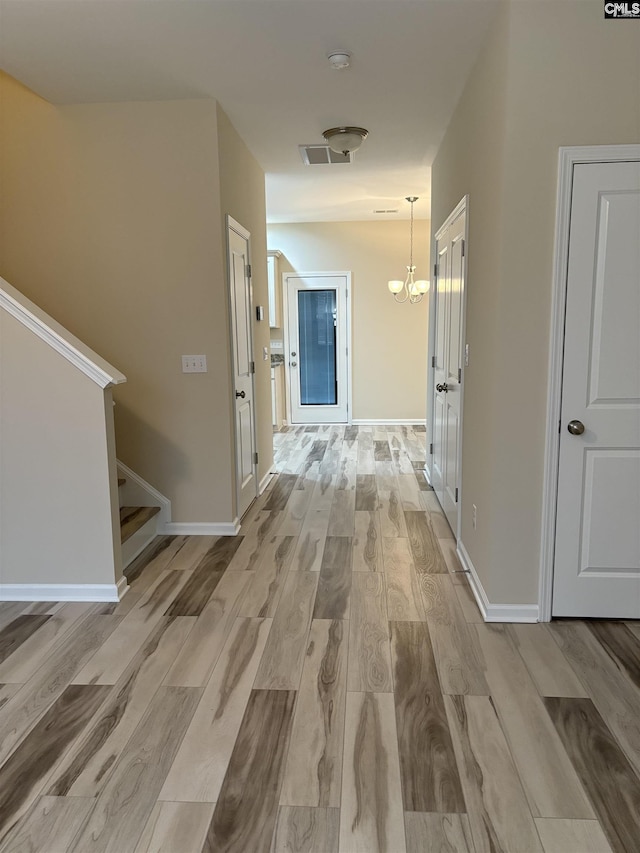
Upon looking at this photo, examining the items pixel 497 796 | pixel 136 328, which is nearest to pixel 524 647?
pixel 497 796

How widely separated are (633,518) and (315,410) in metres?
5.59

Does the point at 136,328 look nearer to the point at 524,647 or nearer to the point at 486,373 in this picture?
the point at 486,373

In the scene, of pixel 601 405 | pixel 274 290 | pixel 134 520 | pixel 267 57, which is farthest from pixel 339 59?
pixel 274 290

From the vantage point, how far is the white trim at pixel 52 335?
2658 millimetres

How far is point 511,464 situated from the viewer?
2516mm

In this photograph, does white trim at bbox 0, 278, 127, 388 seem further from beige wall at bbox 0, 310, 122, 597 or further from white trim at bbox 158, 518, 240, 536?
white trim at bbox 158, 518, 240, 536

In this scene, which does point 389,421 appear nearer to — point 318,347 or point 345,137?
point 318,347

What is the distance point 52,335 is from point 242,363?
161 cm

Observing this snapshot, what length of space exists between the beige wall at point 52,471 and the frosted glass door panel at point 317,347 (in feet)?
16.6

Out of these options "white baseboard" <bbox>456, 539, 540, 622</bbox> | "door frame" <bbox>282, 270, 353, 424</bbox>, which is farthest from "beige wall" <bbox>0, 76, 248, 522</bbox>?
"door frame" <bbox>282, 270, 353, 424</bbox>

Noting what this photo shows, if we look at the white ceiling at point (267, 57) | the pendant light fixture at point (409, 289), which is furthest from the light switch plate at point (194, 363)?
the pendant light fixture at point (409, 289)

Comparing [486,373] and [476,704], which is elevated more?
[486,373]

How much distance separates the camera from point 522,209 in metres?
2.34

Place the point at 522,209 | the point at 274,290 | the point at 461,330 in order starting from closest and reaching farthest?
1. the point at 522,209
2. the point at 461,330
3. the point at 274,290
